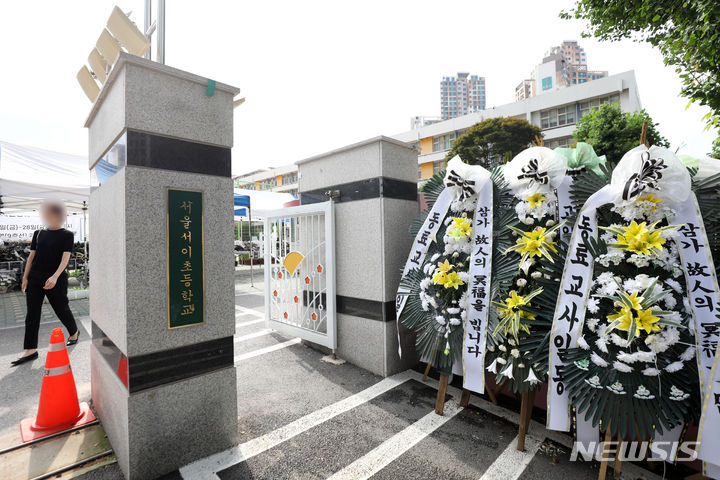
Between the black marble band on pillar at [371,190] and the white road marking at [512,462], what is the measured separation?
2621 millimetres

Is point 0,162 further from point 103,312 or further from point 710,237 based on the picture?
point 710,237

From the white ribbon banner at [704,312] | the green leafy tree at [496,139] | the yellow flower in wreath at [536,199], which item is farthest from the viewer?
the green leafy tree at [496,139]

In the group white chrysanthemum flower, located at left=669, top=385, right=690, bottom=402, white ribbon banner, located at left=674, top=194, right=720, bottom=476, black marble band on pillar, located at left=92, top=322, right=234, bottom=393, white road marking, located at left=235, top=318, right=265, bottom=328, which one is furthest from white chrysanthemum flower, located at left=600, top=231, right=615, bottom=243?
white road marking, located at left=235, top=318, right=265, bottom=328

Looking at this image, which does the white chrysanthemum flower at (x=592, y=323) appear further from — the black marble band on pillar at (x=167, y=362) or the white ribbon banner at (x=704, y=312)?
the black marble band on pillar at (x=167, y=362)

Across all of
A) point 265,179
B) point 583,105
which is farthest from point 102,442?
point 265,179

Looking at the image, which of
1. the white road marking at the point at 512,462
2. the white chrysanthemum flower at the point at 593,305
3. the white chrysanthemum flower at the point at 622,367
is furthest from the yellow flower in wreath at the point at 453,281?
the white road marking at the point at 512,462

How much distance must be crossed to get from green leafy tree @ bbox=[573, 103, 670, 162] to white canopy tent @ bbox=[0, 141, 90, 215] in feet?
59.1

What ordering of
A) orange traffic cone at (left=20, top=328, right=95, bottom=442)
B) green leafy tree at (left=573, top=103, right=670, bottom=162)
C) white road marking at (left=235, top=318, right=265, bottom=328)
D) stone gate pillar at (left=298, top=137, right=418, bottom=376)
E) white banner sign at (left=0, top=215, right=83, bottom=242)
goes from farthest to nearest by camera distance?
1. green leafy tree at (left=573, top=103, right=670, bottom=162)
2. white banner sign at (left=0, top=215, right=83, bottom=242)
3. white road marking at (left=235, top=318, right=265, bottom=328)
4. stone gate pillar at (left=298, top=137, right=418, bottom=376)
5. orange traffic cone at (left=20, top=328, right=95, bottom=442)

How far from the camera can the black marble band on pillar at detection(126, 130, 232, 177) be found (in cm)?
203

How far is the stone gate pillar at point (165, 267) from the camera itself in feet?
6.63

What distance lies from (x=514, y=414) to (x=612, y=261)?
1.72m

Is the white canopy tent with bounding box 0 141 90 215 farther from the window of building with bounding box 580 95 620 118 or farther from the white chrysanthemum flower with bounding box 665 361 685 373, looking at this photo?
the window of building with bounding box 580 95 620 118

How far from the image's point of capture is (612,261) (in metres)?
2.06

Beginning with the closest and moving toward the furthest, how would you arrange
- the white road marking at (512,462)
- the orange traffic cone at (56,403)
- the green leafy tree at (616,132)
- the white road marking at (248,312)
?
1. the white road marking at (512,462)
2. the orange traffic cone at (56,403)
3. the white road marking at (248,312)
4. the green leafy tree at (616,132)
